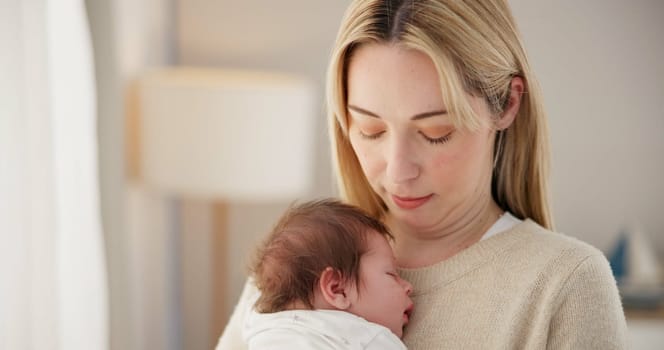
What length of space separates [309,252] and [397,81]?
0.30 meters

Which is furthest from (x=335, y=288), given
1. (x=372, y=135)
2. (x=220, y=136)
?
(x=220, y=136)

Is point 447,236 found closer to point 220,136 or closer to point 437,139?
point 437,139

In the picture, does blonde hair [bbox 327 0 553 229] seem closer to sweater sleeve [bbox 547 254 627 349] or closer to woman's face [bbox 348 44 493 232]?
woman's face [bbox 348 44 493 232]

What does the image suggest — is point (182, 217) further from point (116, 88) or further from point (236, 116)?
point (116, 88)

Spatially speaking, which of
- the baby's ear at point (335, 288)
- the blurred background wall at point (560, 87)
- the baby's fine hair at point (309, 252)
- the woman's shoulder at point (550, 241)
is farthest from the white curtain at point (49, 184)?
the blurred background wall at point (560, 87)

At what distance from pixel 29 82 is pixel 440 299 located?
107 cm

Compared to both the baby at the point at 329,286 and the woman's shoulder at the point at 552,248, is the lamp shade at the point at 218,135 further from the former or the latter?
the woman's shoulder at the point at 552,248

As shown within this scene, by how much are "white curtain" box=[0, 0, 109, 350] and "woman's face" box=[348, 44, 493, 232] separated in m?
0.84

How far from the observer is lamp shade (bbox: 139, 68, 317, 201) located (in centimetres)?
319

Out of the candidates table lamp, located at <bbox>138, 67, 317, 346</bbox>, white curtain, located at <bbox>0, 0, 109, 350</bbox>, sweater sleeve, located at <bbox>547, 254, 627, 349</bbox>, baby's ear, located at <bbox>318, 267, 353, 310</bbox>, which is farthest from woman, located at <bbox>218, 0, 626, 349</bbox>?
table lamp, located at <bbox>138, 67, 317, 346</bbox>

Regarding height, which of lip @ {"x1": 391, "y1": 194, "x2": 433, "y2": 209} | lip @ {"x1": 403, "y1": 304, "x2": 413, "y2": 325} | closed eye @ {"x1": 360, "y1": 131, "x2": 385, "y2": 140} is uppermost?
closed eye @ {"x1": 360, "y1": 131, "x2": 385, "y2": 140}

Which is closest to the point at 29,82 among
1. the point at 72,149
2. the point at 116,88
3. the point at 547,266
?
the point at 72,149

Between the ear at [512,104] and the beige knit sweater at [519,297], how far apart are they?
17 cm

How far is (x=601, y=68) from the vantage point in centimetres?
389
